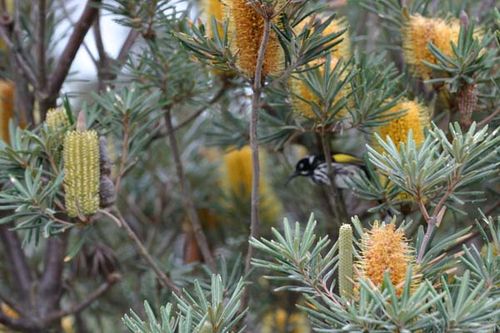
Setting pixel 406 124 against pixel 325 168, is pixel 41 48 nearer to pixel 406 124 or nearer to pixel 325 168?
pixel 325 168

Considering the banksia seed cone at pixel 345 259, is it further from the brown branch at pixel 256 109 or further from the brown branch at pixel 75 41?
the brown branch at pixel 75 41

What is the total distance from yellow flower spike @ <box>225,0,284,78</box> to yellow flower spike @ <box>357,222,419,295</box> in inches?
9.6

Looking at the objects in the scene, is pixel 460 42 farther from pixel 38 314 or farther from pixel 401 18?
pixel 38 314

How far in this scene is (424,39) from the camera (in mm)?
1017

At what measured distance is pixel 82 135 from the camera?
90 cm

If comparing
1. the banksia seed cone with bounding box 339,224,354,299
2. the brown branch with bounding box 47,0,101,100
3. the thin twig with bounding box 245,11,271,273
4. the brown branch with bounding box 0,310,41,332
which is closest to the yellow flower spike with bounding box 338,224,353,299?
the banksia seed cone with bounding box 339,224,354,299

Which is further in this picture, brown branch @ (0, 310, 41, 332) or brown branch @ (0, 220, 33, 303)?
brown branch @ (0, 220, 33, 303)

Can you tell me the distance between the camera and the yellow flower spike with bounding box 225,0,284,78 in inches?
31.5

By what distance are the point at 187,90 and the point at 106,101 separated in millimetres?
163

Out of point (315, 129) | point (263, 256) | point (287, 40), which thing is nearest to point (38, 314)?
point (263, 256)

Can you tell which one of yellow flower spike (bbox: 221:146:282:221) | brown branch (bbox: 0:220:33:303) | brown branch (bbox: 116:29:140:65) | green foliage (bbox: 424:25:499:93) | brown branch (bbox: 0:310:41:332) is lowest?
brown branch (bbox: 0:310:41:332)

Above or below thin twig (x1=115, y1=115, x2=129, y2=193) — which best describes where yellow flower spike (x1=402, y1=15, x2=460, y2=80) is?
above

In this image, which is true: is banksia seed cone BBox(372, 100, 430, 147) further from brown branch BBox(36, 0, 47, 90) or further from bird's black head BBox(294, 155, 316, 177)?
brown branch BBox(36, 0, 47, 90)

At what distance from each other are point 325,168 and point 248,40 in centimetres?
35
